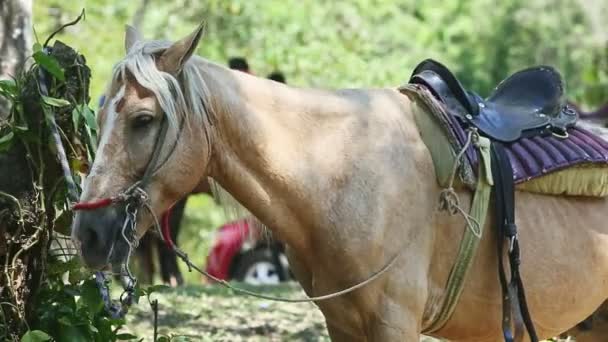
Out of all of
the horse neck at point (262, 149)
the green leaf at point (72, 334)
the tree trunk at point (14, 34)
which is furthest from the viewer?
the tree trunk at point (14, 34)

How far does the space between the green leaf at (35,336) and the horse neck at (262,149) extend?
862 millimetres

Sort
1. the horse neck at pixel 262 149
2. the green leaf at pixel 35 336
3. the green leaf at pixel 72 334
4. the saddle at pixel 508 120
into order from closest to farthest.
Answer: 1. the horse neck at pixel 262 149
2. the green leaf at pixel 35 336
3. the saddle at pixel 508 120
4. the green leaf at pixel 72 334

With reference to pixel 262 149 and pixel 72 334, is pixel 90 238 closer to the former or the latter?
pixel 262 149

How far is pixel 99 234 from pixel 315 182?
0.76m

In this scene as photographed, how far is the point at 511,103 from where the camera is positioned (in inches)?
185

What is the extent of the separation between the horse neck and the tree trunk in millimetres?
2258

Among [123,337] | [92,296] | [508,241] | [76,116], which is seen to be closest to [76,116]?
[76,116]

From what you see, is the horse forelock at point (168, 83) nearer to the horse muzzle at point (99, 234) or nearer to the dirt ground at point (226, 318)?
the horse muzzle at point (99, 234)

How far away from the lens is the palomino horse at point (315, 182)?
12.0 ft

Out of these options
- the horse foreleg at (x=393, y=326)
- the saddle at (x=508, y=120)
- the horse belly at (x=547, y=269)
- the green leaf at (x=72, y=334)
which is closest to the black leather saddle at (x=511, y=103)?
the saddle at (x=508, y=120)

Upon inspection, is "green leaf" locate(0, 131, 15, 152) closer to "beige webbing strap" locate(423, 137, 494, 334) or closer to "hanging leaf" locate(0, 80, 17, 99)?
"hanging leaf" locate(0, 80, 17, 99)

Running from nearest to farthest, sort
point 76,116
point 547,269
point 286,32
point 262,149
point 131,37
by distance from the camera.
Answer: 1. point 262,149
2. point 131,37
3. point 76,116
4. point 547,269
5. point 286,32

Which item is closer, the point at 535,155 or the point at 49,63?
the point at 49,63

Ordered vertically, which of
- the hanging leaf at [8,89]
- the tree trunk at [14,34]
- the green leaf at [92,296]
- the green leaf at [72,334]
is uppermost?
the tree trunk at [14,34]
